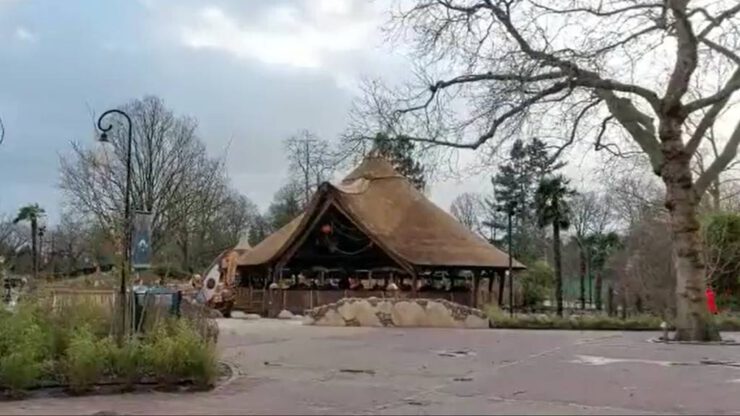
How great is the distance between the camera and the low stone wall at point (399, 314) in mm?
26453

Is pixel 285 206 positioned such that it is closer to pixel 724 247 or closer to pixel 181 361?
pixel 724 247

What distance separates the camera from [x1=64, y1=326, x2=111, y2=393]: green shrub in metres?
9.99

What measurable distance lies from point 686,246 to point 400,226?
59.7 ft

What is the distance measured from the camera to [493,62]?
18.2 metres

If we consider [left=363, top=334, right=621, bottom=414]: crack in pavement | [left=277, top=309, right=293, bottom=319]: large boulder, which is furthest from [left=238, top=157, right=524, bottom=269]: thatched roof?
[left=363, top=334, right=621, bottom=414]: crack in pavement

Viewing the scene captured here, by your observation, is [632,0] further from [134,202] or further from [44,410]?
[134,202]

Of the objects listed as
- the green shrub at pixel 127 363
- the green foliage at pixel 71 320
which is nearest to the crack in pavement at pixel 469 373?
the green shrub at pixel 127 363

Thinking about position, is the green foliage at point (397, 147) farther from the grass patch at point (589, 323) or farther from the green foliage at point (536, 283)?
the green foliage at point (536, 283)

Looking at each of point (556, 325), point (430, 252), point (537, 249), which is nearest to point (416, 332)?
point (556, 325)

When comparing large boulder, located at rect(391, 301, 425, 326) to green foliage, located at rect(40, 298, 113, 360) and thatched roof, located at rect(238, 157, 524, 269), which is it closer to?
thatched roof, located at rect(238, 157, 524, 269)

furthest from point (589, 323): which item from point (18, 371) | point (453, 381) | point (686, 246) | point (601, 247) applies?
point (601, 247)

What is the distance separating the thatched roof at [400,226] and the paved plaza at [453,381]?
16.0 m

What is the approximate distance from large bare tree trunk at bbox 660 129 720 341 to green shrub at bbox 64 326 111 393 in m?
13.3

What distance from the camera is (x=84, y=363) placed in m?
10.1
